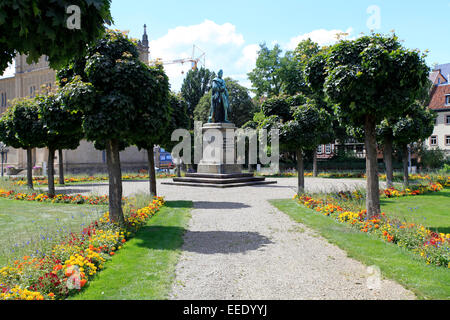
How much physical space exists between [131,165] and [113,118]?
125ft

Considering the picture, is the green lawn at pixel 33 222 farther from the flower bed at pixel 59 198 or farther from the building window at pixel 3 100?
the building window at pixel 3 100

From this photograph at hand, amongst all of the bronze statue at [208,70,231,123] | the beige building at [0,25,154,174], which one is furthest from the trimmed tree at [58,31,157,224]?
the beige building at [0,25,154,174]

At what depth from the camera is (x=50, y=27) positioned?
3.94m

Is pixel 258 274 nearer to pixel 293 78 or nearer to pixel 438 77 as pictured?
pixel 293 78

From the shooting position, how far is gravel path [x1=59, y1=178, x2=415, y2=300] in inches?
183

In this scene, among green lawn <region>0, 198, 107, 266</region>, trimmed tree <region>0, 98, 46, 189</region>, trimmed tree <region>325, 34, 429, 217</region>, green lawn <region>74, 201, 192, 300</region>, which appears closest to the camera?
green lawn <region>74, 201, 192, 300</region>

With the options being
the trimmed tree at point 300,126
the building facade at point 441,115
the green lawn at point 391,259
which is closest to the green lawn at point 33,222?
the green lawn at point 391,259

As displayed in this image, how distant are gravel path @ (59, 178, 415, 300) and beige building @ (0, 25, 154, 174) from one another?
3397 centimetres

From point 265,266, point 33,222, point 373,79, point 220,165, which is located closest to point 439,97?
point 220,165

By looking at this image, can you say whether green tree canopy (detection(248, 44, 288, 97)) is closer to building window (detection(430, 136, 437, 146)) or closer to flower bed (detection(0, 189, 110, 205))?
building window (detection(430, 136, 437, 146))

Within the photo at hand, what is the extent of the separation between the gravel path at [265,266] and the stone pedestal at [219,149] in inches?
481

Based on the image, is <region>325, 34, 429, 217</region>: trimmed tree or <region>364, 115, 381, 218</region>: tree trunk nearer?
<region>325, 34, 429, 217</region>: trimmed tree

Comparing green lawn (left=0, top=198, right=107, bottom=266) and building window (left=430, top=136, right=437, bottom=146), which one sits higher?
building window (left=430, top=136, right=437, bottom=146)

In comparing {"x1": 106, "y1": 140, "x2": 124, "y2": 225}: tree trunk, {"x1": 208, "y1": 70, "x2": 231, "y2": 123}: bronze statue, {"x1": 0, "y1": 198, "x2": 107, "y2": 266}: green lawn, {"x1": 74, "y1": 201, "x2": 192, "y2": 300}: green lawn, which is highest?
{"x1": 208, "y1": 70, "x2": 231, "y2": 123}: bronze statue
